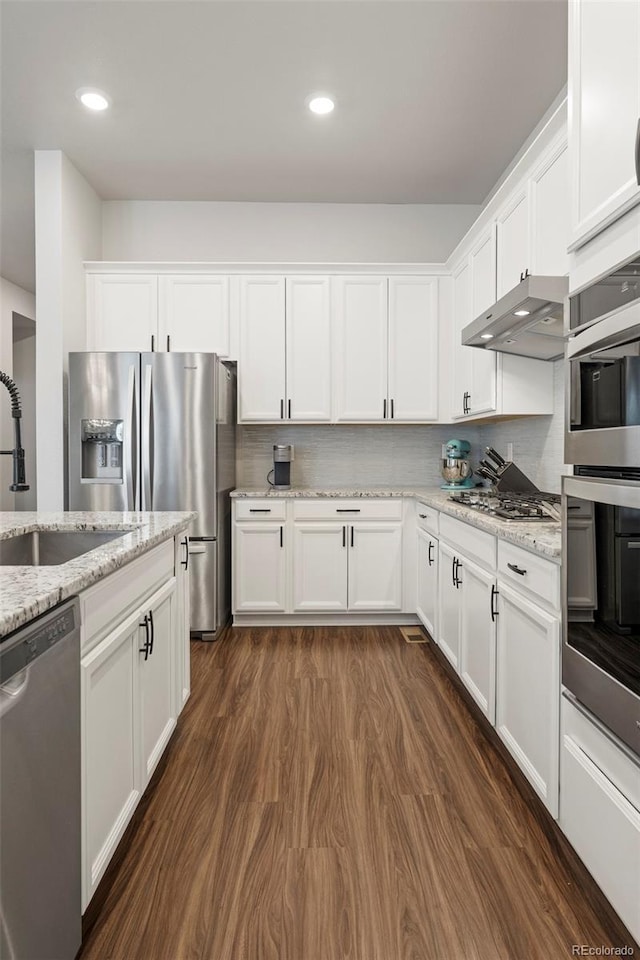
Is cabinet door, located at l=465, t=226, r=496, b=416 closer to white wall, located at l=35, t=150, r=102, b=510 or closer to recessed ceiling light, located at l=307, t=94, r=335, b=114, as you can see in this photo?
recessed ceiling light, located at l=307, t=94, r=335, b=114

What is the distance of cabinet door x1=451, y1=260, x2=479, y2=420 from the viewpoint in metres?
3.43

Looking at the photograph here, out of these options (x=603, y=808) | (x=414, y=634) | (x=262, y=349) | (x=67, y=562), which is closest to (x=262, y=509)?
(x=262, y=349)

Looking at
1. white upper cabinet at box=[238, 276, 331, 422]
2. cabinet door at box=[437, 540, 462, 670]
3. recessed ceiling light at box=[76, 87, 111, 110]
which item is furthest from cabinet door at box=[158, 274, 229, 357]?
cabinet door at box=[437, 540, 462, 670]

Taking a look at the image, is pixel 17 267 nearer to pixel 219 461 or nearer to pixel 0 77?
pixel 0 77

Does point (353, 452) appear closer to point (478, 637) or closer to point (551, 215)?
point (478, 637)

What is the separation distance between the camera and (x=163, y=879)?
4.81 ft

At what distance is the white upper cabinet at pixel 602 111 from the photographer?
46.4 inches

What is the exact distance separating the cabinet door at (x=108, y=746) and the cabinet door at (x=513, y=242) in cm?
225

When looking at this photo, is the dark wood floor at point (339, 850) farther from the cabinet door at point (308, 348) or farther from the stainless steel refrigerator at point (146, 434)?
the cabinet door at point (308, 348)

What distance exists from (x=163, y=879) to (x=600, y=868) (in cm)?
112

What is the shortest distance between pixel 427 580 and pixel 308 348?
1801 mm

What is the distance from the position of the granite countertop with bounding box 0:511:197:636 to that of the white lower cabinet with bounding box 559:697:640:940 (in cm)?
126

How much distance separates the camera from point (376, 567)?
143 inches

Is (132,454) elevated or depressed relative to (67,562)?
elevated
